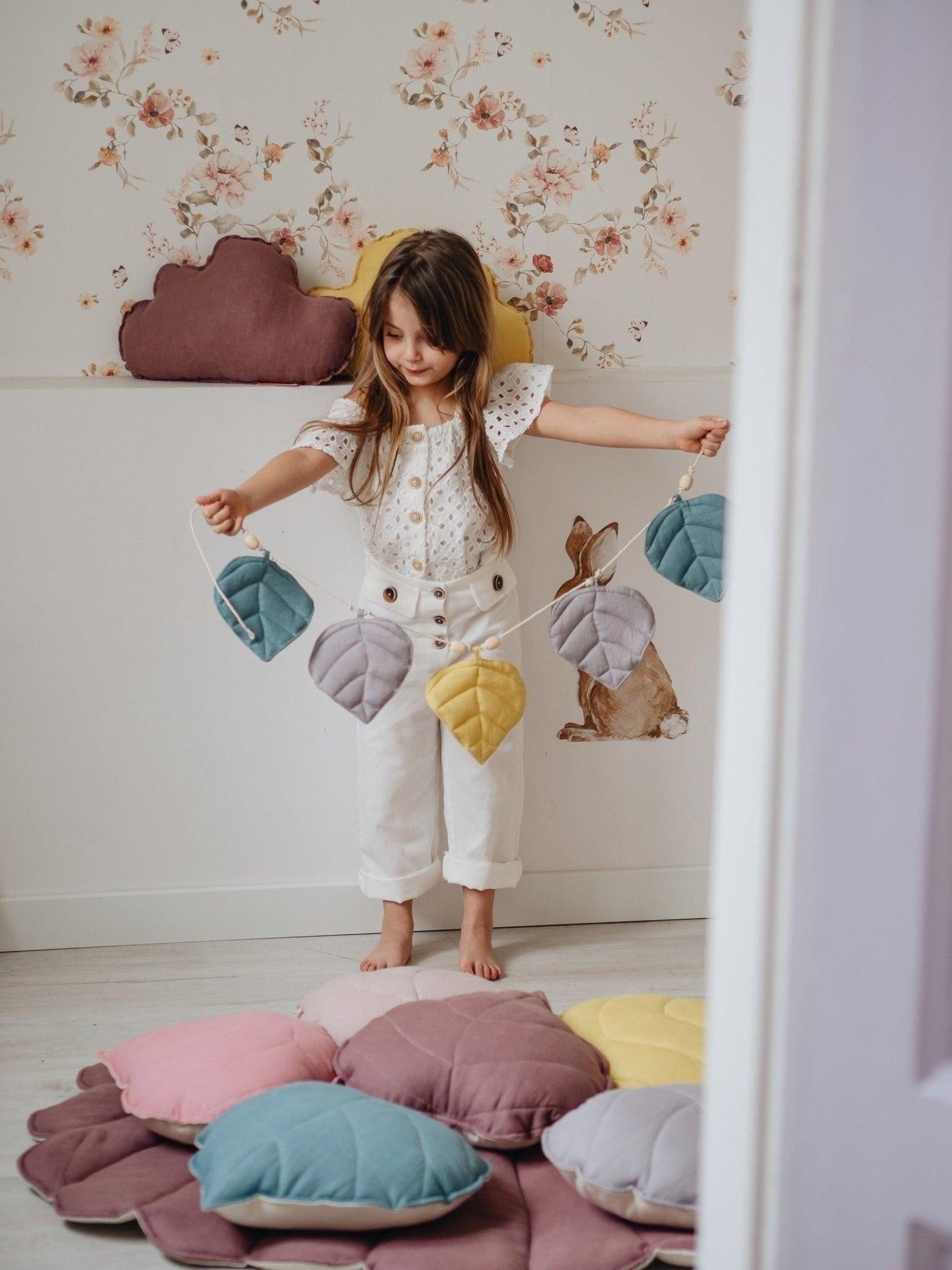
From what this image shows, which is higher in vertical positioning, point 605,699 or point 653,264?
point 653,264

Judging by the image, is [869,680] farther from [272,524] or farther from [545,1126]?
[272,524]

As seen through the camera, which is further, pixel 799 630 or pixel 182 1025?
pixel 182 1025

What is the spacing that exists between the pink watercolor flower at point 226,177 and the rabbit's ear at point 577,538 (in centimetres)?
77

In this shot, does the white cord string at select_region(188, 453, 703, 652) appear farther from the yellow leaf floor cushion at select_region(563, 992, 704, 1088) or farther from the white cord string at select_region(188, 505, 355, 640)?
the yellow leaf floor cushion at select_region(563, 992, 704, 1088)

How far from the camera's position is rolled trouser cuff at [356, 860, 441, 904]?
1919 mm

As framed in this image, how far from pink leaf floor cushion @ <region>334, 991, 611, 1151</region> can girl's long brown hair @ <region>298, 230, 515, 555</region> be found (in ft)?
2.47

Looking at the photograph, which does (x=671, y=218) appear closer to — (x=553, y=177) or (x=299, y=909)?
(x=553, y=177)

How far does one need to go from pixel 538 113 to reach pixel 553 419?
0.56 metres

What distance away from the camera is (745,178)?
66 cm

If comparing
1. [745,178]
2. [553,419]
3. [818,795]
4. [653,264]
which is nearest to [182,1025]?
[553,419]

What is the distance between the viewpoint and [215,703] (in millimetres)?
1981

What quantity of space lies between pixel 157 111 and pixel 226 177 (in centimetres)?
14

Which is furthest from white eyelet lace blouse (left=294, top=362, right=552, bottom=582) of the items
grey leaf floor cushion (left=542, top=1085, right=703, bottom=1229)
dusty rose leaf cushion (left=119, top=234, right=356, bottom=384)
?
grey leaf floor cushion (left=542, top=1085, right=703, bottom=1229)

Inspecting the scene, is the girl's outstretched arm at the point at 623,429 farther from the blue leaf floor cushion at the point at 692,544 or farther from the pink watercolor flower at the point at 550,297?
the pink watercolor flower at the point at 550,297
